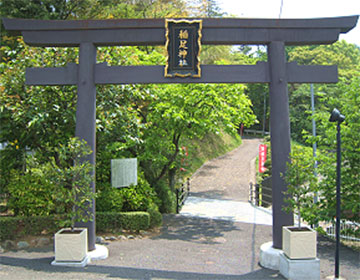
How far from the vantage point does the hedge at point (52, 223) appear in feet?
28.7

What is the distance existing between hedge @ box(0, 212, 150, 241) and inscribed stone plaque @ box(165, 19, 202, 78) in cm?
463

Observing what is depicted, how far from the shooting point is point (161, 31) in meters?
7.48

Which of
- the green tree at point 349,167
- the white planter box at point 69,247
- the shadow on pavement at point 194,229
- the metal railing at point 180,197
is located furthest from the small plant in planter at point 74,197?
the metal railing at point 180,197

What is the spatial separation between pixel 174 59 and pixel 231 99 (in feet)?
15.7

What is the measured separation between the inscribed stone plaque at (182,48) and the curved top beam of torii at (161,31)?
178 mm

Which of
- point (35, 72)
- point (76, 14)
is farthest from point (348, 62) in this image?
point (35, 72)

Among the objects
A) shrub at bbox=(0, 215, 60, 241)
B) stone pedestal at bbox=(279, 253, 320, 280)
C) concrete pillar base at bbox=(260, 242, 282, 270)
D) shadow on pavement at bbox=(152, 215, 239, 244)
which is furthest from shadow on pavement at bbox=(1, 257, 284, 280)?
shadow on pavement at bbox=(152, 215, 239, 244)

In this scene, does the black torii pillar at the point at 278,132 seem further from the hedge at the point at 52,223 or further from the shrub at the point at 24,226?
the shrub at the point at 24,226

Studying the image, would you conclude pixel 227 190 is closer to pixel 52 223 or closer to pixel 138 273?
pixel 52 223

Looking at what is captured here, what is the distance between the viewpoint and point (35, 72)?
24.5 ft

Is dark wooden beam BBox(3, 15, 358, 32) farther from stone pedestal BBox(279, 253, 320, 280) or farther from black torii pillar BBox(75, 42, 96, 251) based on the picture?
stone pedestal BBox(279, 253, 320, 280)

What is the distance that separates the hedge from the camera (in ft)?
28.7

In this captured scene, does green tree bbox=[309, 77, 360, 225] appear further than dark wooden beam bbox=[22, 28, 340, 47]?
Yes

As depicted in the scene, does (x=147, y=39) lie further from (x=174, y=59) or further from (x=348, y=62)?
(x=348, y=62)
